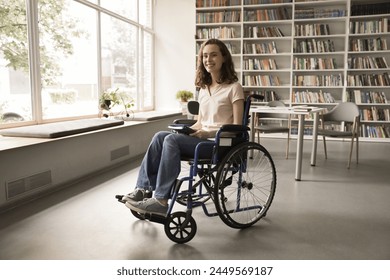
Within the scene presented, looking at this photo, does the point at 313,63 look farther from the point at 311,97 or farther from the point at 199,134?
the point at 199,134

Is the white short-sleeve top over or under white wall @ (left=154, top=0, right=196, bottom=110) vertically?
under

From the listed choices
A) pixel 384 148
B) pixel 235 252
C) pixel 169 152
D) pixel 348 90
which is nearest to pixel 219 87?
pixel 169 152

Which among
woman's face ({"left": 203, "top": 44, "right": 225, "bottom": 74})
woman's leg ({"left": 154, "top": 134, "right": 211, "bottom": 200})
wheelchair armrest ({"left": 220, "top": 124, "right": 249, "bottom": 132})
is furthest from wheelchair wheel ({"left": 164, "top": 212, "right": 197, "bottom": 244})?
woman's face ({"left": 203, "top": 44, "right": 225, "bottom": 74})

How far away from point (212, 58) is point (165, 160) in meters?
0.74

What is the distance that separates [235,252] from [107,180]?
73.9 inches

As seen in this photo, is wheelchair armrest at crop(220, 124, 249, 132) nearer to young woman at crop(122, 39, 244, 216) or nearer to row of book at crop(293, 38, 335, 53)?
young woman at crop(122, 39, 244, 216)

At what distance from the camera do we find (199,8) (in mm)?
6547

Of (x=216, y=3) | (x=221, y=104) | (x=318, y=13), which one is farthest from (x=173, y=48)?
(x=221, y=104)

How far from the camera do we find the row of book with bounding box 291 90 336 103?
6125 millimetres

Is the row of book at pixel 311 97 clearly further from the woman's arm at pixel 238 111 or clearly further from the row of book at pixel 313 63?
the woman's arm at pixel 238 111

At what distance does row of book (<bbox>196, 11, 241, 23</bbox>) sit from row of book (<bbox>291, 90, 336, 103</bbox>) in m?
1.74

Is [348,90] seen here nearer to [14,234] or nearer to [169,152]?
[169,152]

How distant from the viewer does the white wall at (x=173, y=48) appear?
6895mm

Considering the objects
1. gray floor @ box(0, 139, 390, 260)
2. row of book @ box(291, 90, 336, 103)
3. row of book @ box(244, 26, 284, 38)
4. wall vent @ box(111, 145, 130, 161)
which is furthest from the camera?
row of book @ box(244, 26, 284, 38)
